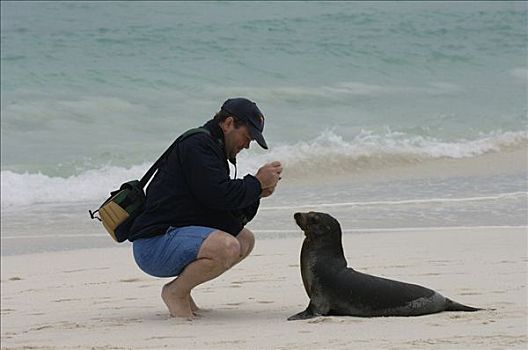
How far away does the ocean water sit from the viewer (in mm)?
10500

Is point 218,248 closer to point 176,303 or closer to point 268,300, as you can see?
point 176,303

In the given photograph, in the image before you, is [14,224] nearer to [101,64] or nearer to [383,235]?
[383,235]

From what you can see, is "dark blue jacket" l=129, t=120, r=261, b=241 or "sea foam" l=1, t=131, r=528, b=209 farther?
"sea foam" l=1, t=131, r=528, b=209

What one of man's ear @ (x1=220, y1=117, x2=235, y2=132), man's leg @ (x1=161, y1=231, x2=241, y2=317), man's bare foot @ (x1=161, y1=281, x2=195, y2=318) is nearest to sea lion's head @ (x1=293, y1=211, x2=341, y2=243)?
man's leg @ (x1=161, y1=231, x2=241, y2=317)

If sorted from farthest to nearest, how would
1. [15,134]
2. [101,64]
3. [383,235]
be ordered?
[101,64] < [15,134] < [383,235]

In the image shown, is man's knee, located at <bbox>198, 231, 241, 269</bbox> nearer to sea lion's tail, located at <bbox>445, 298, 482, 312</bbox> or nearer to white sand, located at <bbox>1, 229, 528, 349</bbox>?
white sand, located at <bbox>1, 229, 528, 349</bbox>

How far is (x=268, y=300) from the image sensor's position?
611 cm

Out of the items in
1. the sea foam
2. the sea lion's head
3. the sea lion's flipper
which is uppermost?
the sea foam

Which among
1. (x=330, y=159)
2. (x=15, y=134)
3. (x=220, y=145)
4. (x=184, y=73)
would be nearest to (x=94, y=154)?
(x=15, y=134)

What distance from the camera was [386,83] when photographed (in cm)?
1975

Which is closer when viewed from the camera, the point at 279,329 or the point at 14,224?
the point at 279,329

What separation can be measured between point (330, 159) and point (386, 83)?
21.3ft

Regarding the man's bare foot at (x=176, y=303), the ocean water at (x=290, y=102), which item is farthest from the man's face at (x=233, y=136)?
the ocean water at (x=290, y=102)

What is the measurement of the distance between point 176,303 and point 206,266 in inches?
12.2
